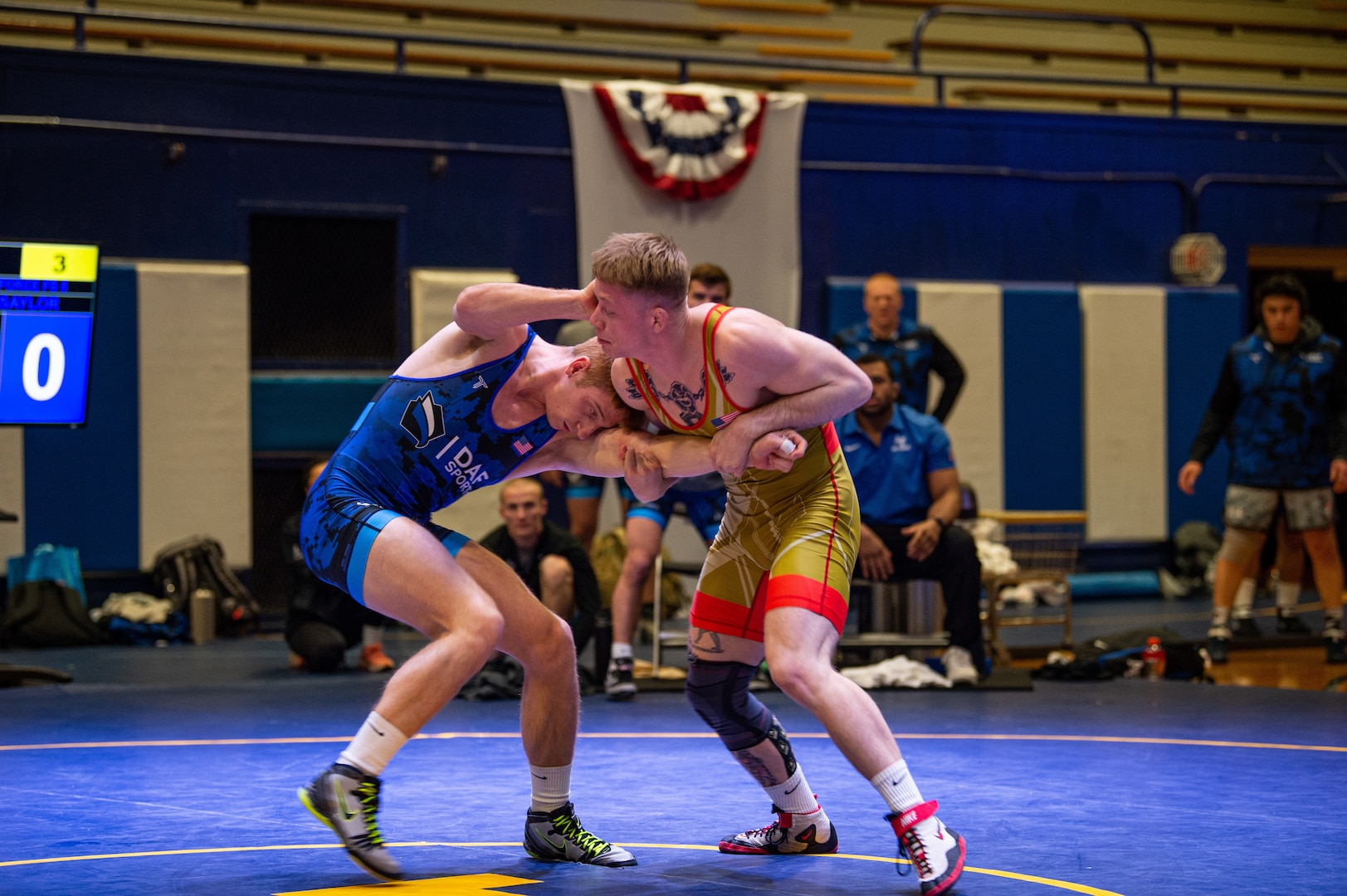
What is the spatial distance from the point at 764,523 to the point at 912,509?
9.68 feet

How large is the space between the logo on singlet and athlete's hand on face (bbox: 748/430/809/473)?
77cm

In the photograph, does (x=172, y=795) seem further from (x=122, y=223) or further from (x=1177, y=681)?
(x=122, y=223)

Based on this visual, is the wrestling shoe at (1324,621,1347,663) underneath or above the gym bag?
underneath

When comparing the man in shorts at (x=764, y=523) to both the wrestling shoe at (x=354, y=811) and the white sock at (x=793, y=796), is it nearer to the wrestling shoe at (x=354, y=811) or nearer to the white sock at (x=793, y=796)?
the white sock at (x=793, y=796)

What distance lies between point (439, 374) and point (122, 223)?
5.63m

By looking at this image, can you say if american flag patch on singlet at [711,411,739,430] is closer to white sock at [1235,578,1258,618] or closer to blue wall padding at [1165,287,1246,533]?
white sock at [1235,578,1258,618]

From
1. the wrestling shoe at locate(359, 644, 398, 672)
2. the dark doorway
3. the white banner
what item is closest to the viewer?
the wrestling shoe at locate(359, 644, 398, 672)

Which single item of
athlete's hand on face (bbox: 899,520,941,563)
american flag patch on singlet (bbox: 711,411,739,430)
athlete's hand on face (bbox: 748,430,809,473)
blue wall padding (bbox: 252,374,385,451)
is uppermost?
blue wall padding (bbox: 252,374,385,451)

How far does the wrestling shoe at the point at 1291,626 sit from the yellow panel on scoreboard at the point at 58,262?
6.08 metres

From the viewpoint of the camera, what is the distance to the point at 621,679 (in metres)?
6.15

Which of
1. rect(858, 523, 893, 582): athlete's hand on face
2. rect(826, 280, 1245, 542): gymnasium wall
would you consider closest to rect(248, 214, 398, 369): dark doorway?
rect(826, 280, 1245, 542): gymnasium wall

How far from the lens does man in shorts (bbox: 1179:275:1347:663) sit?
7.40 metres

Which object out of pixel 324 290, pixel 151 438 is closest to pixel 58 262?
pixel 151 438

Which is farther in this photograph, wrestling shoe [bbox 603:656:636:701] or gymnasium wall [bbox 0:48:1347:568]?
gymnasium wall [bbox 0:48:1347:568]
